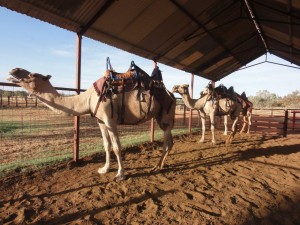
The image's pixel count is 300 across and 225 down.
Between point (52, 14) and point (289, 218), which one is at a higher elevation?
point (52, 14)

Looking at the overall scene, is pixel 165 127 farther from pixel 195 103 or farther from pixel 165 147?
pixel 195 103

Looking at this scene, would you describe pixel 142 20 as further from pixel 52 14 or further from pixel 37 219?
pixel 37 219

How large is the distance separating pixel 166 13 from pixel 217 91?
4.03 metres

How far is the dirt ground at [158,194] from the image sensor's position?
3508mm

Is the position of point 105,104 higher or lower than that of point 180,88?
lower

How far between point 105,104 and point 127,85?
2.03 ft

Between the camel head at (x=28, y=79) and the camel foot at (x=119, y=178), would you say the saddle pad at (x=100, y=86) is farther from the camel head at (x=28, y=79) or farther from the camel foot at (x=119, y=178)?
the camel foot at (x=119, y=178)

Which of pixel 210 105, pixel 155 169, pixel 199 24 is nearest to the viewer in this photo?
pixel 155 169

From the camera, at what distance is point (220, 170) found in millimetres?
5820

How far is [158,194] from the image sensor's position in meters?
4.29

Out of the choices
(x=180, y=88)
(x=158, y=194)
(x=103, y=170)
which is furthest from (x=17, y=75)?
(x=180, y=88)

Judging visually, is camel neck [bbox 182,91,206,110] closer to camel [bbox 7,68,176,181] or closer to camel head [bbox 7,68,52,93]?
camel [bbox 7,68,176,181]

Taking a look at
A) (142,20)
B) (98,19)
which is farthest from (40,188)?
(142,20)

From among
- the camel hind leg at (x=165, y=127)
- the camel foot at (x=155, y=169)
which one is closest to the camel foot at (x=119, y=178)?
the camel foot at (x=155, y=169)
